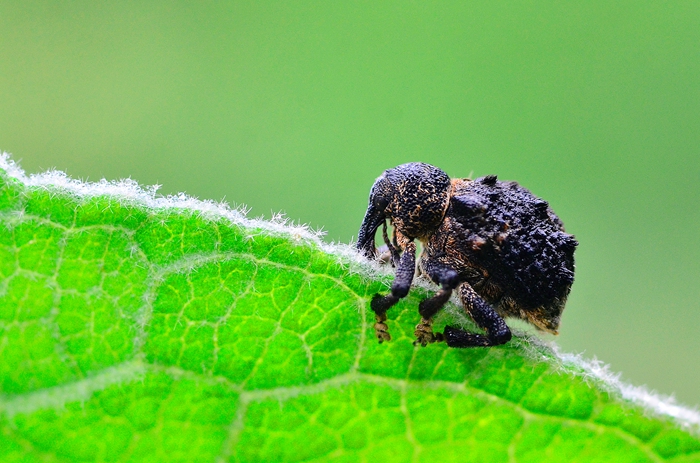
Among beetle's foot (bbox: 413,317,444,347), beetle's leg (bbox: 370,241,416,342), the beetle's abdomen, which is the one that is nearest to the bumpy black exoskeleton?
the beetle's abdomen

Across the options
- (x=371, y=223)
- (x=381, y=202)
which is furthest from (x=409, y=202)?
(x=371, y=223)

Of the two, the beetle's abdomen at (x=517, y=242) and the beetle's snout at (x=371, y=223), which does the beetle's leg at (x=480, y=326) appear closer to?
the beetle's abdomen at (x=517, y=242)

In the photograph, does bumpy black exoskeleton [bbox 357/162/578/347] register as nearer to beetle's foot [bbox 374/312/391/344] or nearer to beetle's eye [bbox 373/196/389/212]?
beetle's eye [bbox 373/196/389/212]

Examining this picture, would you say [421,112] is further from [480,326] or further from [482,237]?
[480,326]

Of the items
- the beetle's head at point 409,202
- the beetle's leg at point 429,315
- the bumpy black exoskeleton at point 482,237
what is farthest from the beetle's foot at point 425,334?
the beetle's head at point 409,202

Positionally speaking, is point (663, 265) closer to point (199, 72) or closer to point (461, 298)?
point (461, 298)

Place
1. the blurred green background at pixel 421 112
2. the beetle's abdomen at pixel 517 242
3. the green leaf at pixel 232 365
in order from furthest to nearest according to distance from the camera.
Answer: the blurred green background at pixel 421 112, the beetle's abdomen at pixel 517 242, the green leaf at pixel 232 365
